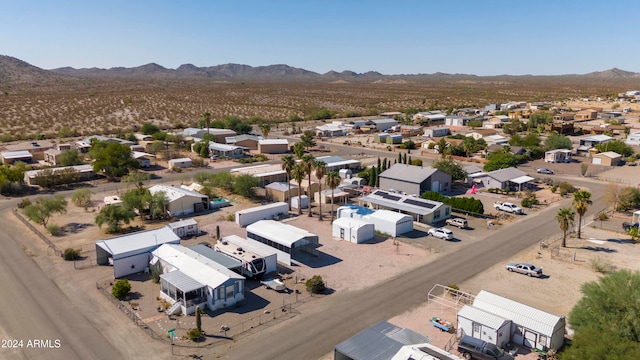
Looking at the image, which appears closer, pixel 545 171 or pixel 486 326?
pixel 486 326

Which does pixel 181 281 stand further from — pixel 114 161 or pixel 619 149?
pixel 619 149

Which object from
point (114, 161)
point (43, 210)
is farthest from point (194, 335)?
point (114, 161)

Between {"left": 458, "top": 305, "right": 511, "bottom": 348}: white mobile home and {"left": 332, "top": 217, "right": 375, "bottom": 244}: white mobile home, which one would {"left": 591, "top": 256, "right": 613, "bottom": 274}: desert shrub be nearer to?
{"left": 458, "top": 305, "right": 511, "bottom": 348}: white mobile home

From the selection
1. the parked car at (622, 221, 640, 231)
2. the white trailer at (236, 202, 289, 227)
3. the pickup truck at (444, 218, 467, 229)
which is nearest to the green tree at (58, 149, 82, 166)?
the white trailer at (236, 202, 289, 227)

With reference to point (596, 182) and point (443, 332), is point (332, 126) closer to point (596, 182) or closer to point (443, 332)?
point (596, 182)

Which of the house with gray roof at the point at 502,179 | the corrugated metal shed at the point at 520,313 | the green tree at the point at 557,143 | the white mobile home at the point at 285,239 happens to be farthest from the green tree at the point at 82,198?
the green tree at the point at 557,143
